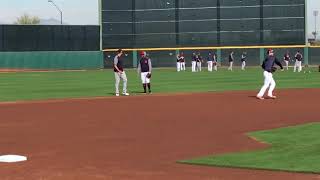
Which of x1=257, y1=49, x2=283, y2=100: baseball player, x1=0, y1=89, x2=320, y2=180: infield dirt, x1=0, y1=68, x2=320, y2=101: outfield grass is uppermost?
x1=257, y1=49, x2=283, y2=100: baseball player

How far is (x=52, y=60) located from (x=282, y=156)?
56.1 metres

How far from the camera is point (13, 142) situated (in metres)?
11.1

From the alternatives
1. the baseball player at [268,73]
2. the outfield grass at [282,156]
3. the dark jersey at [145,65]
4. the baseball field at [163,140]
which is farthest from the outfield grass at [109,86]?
the outfield grass at [282,156]

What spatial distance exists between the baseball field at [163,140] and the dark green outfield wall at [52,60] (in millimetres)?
44263

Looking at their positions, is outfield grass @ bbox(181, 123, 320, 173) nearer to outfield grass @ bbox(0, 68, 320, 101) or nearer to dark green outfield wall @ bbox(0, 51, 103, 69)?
outfield grass @ bbox(0, 68, 320, 101)

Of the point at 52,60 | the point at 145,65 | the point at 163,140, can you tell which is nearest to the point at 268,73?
the point at 145,65

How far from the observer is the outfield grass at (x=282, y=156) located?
8.34 metres

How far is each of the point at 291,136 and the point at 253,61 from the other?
52.6 m

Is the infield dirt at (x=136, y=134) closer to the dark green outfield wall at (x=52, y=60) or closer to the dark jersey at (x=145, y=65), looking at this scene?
the dark jersey at (x=145, y=65)

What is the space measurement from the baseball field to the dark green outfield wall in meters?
44.3

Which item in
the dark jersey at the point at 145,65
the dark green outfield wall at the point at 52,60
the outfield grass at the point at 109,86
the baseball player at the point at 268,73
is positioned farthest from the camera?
the dark green outfield wall at the point at 52,60

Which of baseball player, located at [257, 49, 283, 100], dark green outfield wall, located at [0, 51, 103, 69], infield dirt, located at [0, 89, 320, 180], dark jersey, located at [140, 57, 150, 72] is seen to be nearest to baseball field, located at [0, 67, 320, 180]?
infield dirt, located at [0, 89, 320, 180]

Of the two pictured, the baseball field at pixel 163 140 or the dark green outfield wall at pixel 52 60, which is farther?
the dark green outfield wall at pixel 52 60

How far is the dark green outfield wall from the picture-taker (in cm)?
6222
